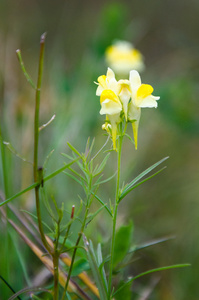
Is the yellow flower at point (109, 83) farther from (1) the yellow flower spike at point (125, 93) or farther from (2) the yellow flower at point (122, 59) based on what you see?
(2) the yellow flower at point (122, 59)

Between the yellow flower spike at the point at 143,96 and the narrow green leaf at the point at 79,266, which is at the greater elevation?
the yellow flower spike at the point at 143,96

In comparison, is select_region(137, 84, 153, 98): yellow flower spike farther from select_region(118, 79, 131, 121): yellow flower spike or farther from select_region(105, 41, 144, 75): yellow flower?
select_region(105, 41, 144, 75): yellow flower

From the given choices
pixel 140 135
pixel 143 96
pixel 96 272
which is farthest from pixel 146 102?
pixel 140 135

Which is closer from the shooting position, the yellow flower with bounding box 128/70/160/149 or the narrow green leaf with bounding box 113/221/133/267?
the yellow flower with bounding box 128/70/160/149

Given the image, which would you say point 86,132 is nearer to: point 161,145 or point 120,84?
point 161,145

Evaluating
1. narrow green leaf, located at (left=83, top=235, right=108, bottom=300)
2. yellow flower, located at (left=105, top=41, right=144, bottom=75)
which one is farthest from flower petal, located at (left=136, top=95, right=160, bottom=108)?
yellow flower, located at (left=105, top=41, right=144, bottom=75)

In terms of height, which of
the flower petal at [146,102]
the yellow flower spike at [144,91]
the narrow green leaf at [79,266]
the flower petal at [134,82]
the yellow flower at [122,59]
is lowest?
the narrow green leaf at [79,266]

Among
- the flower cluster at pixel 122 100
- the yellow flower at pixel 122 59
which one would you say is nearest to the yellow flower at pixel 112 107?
the flower cluster at pixel 122 100
